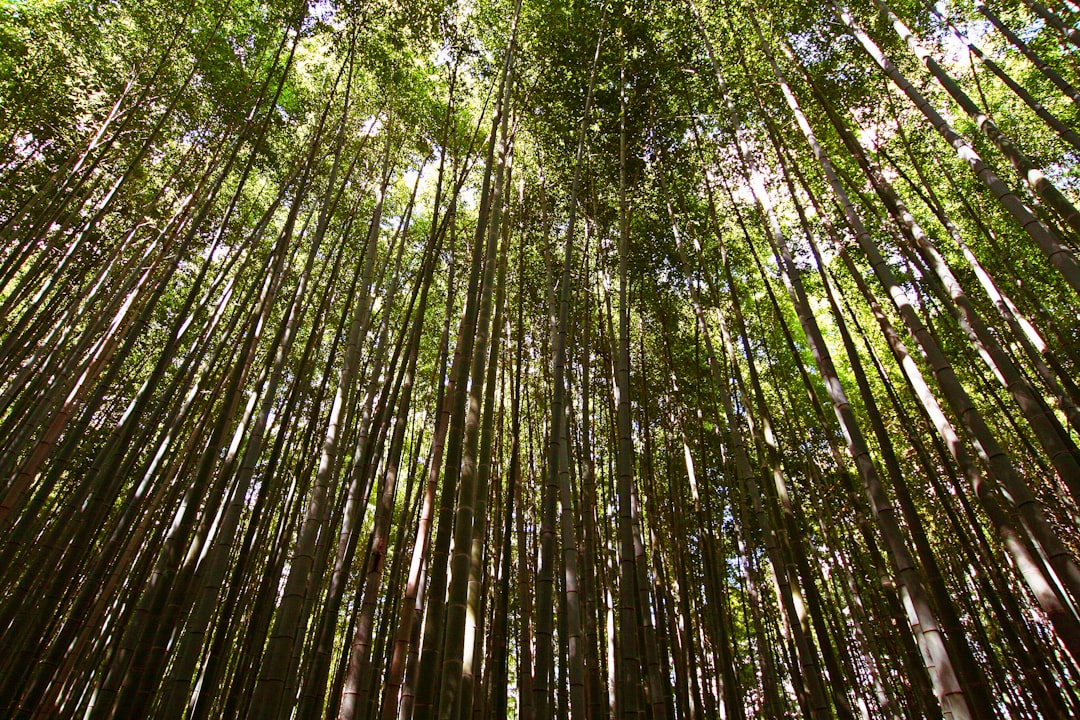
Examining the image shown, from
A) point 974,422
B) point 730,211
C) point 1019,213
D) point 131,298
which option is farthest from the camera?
point 730,211

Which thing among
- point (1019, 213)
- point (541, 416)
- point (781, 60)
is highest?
point (781, 60)

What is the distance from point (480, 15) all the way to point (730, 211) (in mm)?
2787

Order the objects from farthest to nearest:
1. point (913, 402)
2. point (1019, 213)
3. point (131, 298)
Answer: point (913, 402)
point (131, 298)
point (1019, 213)

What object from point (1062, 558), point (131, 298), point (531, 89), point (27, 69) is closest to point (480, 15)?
point (531, 89)

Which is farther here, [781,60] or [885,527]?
[781,60]

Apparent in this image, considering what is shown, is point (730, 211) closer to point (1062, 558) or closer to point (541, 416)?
point (541, 416)

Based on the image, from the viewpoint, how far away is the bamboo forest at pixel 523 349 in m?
2.24

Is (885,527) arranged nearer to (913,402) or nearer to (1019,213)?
(1019,213)

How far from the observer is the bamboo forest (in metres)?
2.24

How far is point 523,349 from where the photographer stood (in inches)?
208

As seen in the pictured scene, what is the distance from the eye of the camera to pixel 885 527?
1.97 metres

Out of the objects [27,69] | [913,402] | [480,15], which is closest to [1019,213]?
[480,15]

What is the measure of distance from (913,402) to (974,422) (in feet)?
15.5

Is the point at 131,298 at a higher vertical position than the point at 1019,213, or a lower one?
higher
